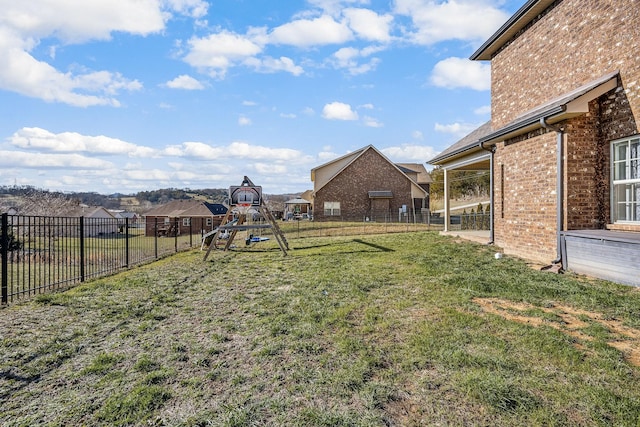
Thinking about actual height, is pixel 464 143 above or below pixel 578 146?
above

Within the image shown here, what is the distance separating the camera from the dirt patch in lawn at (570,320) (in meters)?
3.87

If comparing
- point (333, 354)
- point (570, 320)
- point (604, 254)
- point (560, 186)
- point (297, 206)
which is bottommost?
point (333, 354)

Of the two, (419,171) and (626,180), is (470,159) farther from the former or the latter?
(419,171)

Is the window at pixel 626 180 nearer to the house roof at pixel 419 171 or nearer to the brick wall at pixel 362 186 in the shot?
the brick wall at pixel 362 186

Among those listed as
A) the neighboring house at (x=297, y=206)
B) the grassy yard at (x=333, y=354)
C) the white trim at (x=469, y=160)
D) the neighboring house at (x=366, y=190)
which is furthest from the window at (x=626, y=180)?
the neighboring house at (x=297, y=206)

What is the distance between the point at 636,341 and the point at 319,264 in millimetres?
6695

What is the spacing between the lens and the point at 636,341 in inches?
154

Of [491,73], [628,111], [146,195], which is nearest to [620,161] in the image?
[628,111]

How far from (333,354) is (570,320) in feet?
10.2

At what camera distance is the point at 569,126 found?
292 inches

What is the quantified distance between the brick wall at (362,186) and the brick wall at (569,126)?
75.4 ft

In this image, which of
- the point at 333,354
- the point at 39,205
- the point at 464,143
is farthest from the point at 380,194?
the point at 39,205

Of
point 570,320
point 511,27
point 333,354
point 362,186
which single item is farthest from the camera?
point 362,186

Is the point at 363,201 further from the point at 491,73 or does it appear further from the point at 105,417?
the point at 105,417
